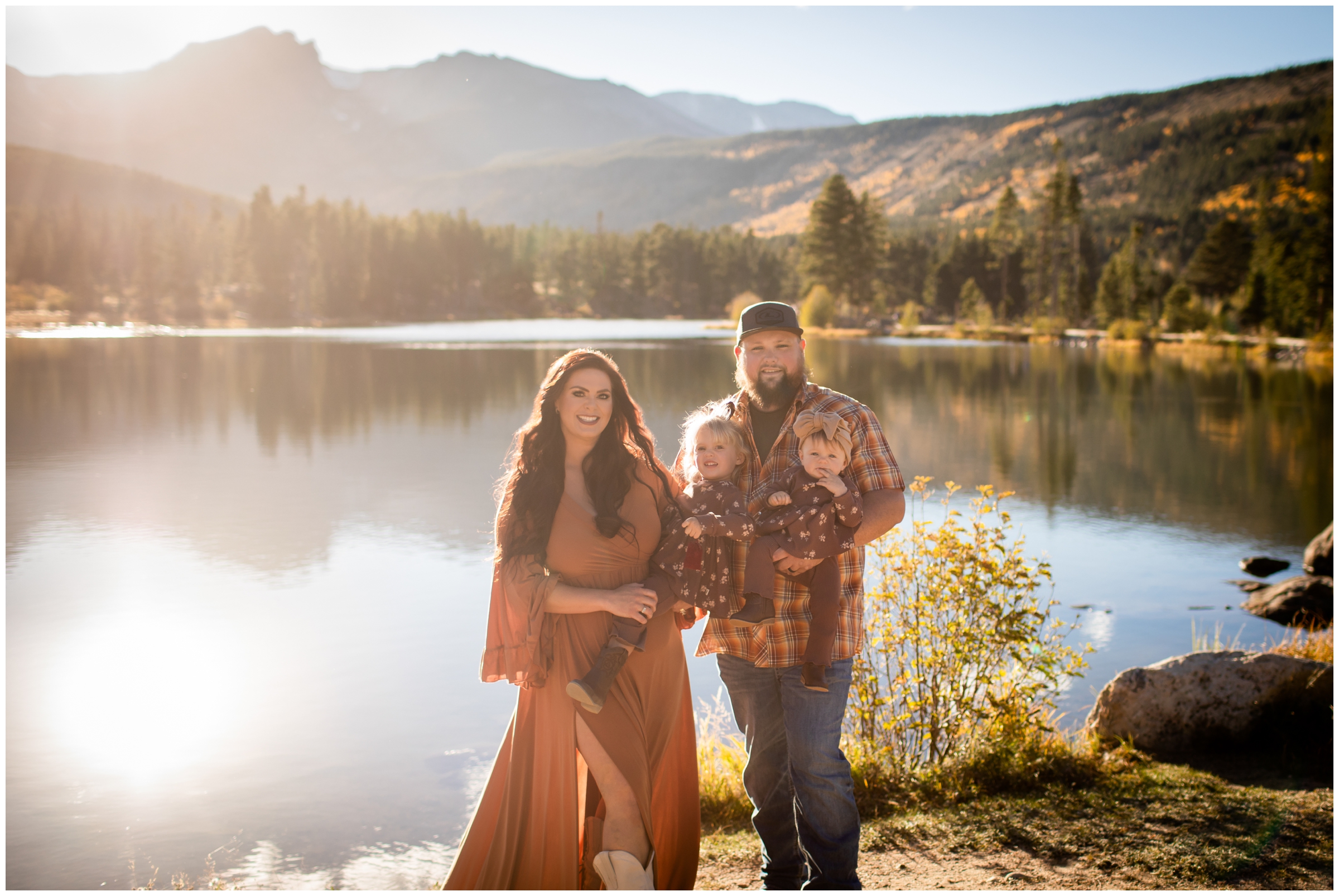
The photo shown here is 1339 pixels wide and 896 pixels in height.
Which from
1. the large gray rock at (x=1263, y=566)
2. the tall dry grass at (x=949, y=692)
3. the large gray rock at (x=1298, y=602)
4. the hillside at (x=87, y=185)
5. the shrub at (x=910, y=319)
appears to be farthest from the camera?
the hillside at (x=87, y=185)

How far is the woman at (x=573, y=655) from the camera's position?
3.49 meters

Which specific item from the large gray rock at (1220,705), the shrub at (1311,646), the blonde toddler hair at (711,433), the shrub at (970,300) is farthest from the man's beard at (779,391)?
the shrub at (970,300)

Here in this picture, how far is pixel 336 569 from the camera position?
503 inches

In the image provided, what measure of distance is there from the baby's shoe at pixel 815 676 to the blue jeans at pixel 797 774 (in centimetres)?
4

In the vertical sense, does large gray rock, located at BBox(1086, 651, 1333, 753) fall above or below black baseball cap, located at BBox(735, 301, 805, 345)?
below

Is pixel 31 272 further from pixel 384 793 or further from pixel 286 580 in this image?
pixel 384 793

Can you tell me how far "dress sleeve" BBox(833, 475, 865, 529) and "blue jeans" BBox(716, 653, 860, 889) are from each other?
0.56m

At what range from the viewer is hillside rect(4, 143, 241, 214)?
518 ft

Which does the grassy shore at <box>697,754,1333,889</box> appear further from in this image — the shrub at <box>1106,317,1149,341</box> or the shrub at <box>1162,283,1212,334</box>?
the shrub at <box>1106,317,1149,341</box>

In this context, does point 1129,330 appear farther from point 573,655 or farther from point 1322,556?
point 573,655

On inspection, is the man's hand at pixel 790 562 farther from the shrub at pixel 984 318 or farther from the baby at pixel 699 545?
the shrub at pixel 984 318

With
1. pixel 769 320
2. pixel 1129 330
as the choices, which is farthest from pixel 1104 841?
pixel 1129 330

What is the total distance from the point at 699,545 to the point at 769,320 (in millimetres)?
921

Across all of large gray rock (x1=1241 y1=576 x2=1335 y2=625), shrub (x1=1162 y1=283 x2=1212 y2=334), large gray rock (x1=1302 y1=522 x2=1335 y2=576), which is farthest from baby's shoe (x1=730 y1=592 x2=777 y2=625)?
shrub (x1=1162 y1=283 x2=1212 y2=334)
